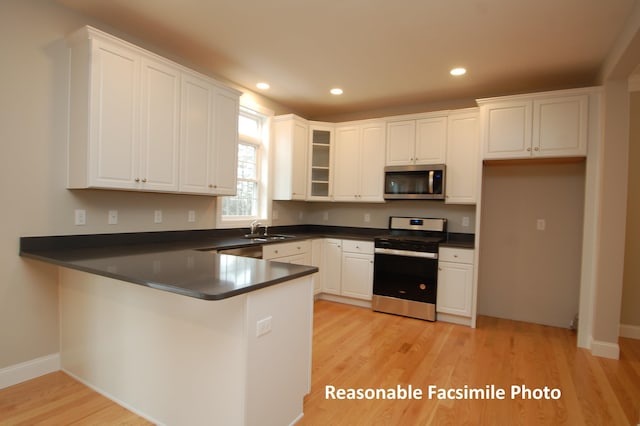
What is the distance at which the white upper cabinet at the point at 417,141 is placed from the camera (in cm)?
406

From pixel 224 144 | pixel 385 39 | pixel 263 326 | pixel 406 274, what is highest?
pixel 385 39

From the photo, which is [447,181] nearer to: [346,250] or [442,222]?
[442,222]

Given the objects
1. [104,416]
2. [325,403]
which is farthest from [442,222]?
[104,416]

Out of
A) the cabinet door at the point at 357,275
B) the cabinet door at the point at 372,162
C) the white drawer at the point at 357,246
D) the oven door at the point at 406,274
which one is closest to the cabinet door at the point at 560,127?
the oven door at the point at 406,274

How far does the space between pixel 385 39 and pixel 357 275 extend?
106 inches

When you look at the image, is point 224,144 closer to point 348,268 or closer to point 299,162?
point 299,162

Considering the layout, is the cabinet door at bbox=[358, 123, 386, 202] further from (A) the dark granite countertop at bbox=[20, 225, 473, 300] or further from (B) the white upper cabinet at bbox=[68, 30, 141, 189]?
(B) the white upper cabinet at bbox=[68, 30, 141, 189]

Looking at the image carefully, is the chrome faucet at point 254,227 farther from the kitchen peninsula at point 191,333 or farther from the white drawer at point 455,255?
the white drawer at point 455,255

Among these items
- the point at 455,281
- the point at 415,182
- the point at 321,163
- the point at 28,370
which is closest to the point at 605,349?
the point at 455,281

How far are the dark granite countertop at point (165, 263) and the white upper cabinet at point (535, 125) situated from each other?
8.88 feet

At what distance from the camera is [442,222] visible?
4.26 meters

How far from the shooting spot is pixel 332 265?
4500mm

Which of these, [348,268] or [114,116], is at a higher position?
[114,116]

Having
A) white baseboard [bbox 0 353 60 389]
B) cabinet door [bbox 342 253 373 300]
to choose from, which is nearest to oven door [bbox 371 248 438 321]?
cabinet door [bbox 342 253 373 300]
